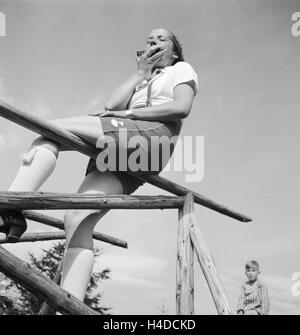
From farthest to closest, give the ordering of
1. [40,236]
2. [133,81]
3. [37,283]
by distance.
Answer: [40,236] < [133,81] < [37,283]

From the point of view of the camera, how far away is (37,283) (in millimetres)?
2295

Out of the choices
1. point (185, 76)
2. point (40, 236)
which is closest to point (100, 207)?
point (185, 76)

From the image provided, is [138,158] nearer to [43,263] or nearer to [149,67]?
[149,67]

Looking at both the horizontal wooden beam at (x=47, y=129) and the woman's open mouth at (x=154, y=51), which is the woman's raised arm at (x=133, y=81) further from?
the horizontal wooden beam at (x=47, y=129)

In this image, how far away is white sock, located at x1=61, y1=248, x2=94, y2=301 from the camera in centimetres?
260

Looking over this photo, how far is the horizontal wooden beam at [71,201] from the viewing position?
239 cm

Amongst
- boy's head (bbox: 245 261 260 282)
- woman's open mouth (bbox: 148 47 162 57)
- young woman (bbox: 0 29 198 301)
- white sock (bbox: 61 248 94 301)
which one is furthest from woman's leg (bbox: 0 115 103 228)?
boy's head (bbox: 245 261 260 282)

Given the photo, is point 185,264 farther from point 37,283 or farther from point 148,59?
point 148,59

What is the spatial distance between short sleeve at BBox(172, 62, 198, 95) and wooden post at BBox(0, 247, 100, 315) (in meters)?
1.48

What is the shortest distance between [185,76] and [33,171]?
3.88 ft

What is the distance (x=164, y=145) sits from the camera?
285 cm

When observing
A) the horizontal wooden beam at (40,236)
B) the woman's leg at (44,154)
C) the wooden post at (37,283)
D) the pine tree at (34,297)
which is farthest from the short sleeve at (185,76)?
the pine tree at (34,297)

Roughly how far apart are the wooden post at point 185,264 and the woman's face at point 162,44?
1116 mm
